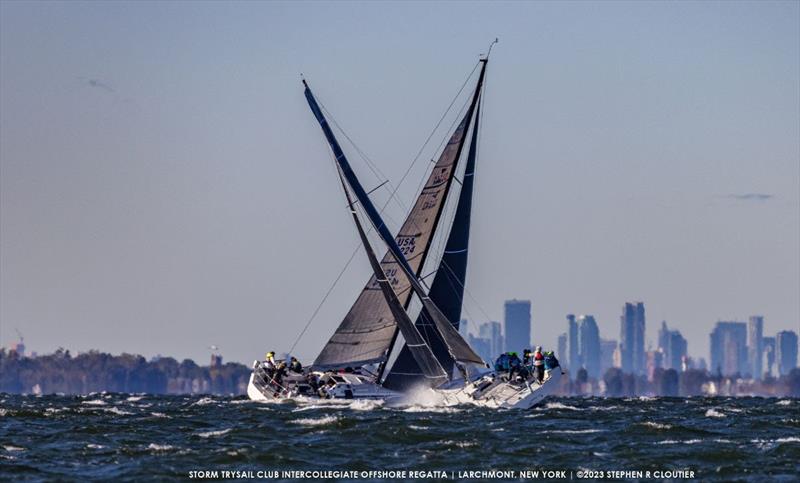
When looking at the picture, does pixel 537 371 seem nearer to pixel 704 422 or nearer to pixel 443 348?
pixel 443 348

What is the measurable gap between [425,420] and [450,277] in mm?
18389

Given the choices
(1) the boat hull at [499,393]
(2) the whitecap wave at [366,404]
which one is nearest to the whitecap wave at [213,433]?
(2) the whitecap wave at [366,404]

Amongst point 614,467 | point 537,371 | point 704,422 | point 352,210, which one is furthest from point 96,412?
point 614,467

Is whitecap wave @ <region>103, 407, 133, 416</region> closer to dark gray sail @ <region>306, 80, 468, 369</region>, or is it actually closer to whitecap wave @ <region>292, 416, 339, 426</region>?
whitecap wave @ <region>292, 416, 339, 426</region>

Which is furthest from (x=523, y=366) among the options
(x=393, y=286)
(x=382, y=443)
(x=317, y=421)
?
(x=382, y=443)

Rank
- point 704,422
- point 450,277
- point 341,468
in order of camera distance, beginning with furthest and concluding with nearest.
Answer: point 450,277 < point 704,422 < point 341,468

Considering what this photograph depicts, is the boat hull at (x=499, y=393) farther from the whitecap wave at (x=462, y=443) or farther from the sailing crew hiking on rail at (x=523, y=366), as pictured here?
the whitecap wave at (x=462, y=443)

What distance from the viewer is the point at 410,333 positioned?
63.2 metres

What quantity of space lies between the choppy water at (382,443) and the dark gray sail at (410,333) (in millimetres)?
5613

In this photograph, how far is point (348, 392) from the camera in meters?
64.8

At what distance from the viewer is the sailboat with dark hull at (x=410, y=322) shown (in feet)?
205

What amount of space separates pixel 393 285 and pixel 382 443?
25.7 m

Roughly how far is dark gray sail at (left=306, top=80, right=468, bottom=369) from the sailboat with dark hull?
0.05 meters

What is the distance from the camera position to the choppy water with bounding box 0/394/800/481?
36.0 metres
